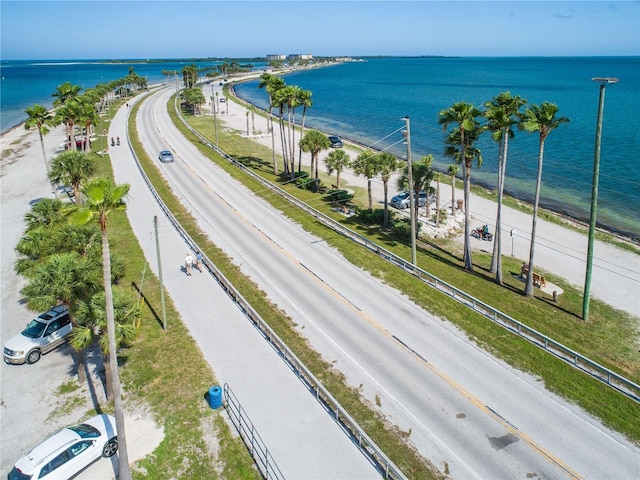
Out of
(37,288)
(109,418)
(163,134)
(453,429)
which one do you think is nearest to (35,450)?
(109,418)

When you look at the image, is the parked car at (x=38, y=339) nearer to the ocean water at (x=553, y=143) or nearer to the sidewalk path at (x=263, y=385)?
the sidewalk path at (x=263, y=385)

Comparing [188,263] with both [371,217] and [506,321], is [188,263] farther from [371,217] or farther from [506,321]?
[506,321]

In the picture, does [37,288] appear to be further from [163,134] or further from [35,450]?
[163,134]

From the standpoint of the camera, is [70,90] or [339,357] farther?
[70,90]

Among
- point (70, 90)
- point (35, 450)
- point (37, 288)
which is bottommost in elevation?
point (35, 450)

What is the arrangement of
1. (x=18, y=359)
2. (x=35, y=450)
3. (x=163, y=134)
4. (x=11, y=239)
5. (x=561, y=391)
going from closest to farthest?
(x=35, y=450), (x=561, y=391), (x=18, y=359), (x=11, y=239), (x=163, y=134)

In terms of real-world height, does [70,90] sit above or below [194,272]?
above

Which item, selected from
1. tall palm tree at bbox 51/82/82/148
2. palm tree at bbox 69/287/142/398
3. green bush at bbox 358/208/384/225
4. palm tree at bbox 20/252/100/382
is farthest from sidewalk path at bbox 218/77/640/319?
tall palm tree at bbox 51/82/82/148
